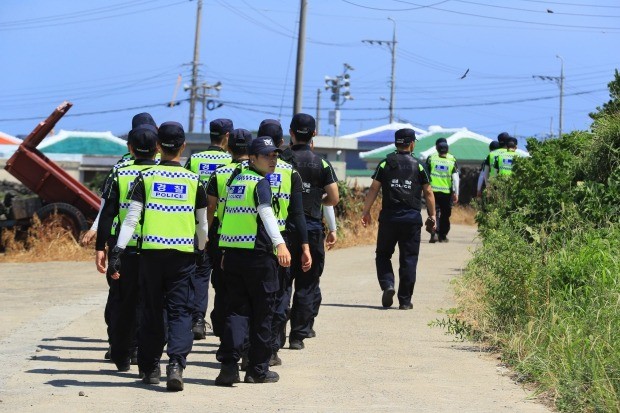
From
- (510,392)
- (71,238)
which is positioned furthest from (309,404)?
(71,238)

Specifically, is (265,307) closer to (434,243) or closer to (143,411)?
(143,411)

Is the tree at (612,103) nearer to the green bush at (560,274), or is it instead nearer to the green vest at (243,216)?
the green bush at (560,274)

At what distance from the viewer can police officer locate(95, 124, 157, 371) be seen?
9352 millimetres

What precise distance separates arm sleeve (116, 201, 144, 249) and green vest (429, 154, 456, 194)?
13836mm

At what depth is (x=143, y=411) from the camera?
25.3 ft

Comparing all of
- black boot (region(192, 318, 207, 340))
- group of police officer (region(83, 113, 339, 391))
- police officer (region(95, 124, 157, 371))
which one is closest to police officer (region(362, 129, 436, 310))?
black boot (region(192, 318, 207, 340))

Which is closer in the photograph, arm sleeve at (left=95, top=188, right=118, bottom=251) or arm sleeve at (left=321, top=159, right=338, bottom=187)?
arm sleeve at (left=95, top=188, right=118, bottom=251)

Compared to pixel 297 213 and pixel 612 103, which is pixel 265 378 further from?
pixel 612 103

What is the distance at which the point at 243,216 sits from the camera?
8977 mm

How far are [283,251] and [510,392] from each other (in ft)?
6.10

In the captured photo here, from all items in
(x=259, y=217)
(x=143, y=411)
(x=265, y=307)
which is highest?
(x=259, y=217)

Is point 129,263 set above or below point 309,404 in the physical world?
above

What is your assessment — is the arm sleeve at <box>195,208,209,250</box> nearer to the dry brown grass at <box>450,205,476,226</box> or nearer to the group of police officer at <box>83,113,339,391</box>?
the group of police officer at <box>83,113,339,391</box>

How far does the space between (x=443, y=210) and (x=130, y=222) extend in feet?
46.2
